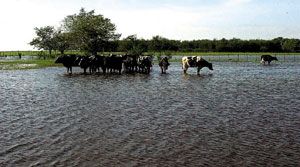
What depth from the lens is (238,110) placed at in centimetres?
1305

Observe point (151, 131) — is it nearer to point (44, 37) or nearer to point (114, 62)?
point (114, 62)

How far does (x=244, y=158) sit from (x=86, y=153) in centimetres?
384

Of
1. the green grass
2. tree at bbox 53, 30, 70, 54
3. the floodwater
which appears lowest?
the floodwater

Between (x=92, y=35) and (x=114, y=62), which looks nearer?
(x=114, y=62)

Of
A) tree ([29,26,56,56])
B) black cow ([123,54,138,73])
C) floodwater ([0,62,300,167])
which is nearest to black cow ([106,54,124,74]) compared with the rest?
black cow ([123,54,138,73])

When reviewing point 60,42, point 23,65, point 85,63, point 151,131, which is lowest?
point 151,131

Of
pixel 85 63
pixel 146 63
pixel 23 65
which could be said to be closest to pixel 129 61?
pixel 146 63

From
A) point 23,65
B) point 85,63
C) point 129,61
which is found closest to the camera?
point 85,63

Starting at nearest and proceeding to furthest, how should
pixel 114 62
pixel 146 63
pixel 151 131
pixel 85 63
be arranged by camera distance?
pixel 151 131 < pixel 146 63 < pixel 114 62 < pixel 85 63

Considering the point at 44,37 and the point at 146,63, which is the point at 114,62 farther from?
the point at 44,37

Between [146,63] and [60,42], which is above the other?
[60,42]

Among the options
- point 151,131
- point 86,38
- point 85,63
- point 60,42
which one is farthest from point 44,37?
point 151,131

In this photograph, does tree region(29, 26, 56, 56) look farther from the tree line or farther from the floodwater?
the floodwater

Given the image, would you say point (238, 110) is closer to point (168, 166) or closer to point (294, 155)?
point (294, 155)
